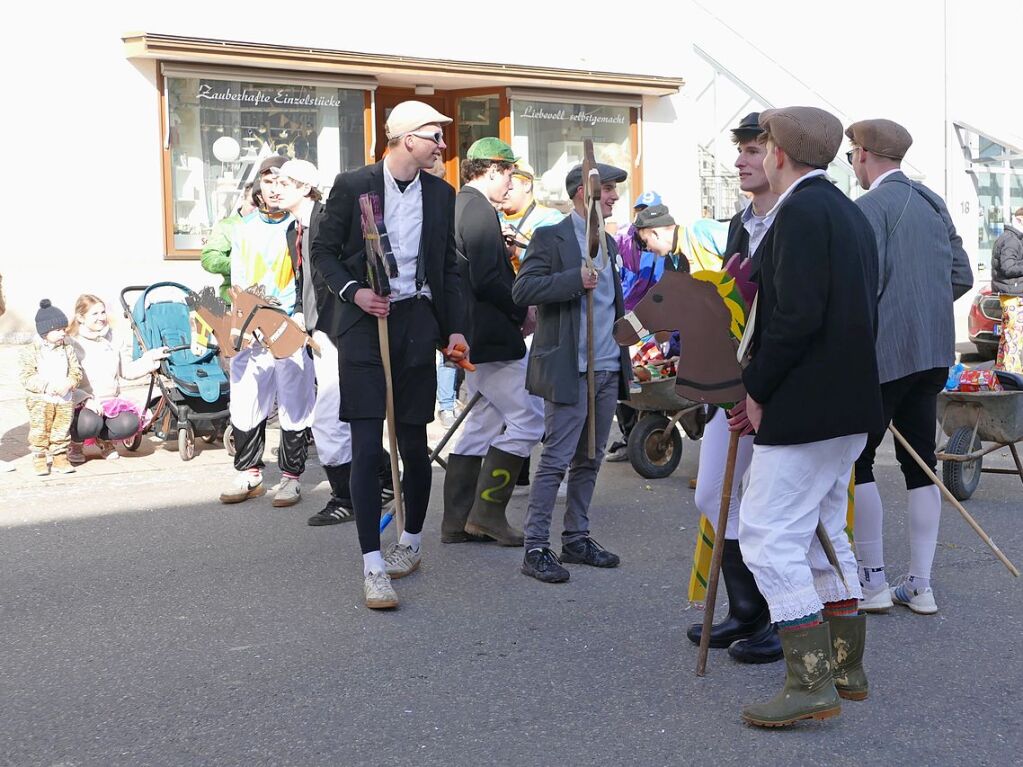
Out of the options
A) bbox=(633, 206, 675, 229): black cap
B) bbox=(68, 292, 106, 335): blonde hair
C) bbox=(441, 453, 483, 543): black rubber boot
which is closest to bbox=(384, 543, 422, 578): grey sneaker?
bbox=(441, 453, 483, 543): black rubber boot

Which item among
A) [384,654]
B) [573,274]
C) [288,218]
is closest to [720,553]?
[384,654]

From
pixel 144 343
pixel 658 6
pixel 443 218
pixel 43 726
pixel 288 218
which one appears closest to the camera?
pixel 43 726

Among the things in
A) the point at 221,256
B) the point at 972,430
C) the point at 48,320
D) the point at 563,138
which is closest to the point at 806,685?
the point at 972,430

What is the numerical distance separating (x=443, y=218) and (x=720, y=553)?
81.5 inches

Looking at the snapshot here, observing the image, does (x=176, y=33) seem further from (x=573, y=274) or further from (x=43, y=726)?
(x=43, y=726)

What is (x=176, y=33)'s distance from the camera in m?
14.6

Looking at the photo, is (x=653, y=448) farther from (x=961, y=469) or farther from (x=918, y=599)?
(x=918, y=599)

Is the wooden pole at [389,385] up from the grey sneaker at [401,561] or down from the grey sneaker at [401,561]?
up

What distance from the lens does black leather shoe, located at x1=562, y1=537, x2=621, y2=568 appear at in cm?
617

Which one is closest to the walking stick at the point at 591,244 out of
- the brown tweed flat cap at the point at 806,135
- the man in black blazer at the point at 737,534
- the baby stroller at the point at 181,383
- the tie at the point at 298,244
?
the man in black blazer at the point at 737,534

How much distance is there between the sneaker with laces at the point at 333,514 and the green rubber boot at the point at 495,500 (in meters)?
0.78

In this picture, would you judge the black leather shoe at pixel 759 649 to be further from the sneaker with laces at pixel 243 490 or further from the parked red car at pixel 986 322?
the parked red car at pixel 986 322

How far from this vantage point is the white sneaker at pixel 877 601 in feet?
17.6

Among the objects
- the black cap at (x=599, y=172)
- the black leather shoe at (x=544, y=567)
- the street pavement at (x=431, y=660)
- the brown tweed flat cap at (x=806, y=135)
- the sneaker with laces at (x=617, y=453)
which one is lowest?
the street pavement at (x=431, y=660)
